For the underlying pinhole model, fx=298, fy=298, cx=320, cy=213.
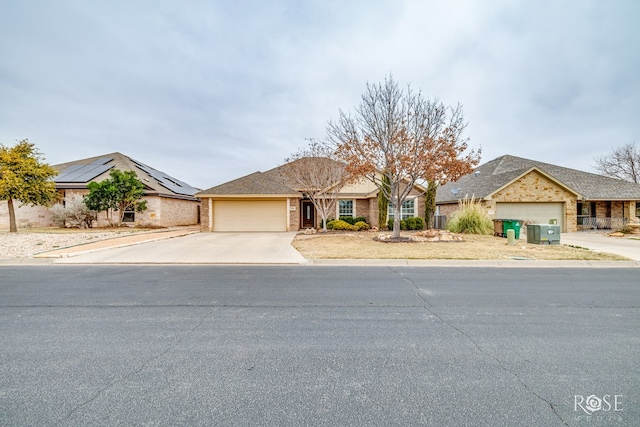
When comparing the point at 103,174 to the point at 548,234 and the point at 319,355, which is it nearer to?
the point at 319,355

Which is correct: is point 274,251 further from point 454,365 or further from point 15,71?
point 15,71

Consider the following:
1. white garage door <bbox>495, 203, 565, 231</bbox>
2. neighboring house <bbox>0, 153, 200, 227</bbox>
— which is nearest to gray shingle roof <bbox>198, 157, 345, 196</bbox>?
neighboring house <bbox>0, 153, 200, 227</bbox>

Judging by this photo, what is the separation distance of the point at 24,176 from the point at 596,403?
24845 millimetres

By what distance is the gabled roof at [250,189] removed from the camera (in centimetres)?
2095

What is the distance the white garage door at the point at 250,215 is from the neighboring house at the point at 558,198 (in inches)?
543

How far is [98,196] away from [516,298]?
23857 mm

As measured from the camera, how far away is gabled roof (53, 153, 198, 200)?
77.1ft

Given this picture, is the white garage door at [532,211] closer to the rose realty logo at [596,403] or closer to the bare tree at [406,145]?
the bare tree at [406,145]

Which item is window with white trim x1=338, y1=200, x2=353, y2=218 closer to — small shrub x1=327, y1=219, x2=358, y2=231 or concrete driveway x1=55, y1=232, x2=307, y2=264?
small shrub x1=327, y1=219, x2=358, y2=231

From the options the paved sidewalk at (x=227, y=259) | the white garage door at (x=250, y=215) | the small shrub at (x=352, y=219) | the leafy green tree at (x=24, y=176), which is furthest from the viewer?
the white garage door at (x=250, y=215)

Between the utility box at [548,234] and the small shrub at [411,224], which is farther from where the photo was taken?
the small shrub at [411,224]

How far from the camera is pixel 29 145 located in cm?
1795

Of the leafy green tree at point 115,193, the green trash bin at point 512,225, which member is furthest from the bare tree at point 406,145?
the leafy green tree at point 115,193

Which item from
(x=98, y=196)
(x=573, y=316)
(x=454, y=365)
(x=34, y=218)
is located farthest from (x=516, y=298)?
(x=34, y=218)
